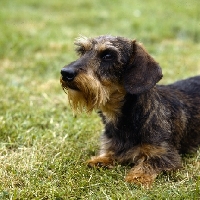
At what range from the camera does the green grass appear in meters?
4.27

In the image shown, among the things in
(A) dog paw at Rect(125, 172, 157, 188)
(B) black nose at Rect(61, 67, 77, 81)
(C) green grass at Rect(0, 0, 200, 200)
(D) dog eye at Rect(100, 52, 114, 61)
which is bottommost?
(A) dog paw at Rect(125, 172, 157, 188)

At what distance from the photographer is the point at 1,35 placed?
32.9 feet

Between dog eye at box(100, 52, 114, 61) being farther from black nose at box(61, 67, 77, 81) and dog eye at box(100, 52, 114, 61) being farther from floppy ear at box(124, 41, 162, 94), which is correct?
black nose at box(61, 67, 77, 81)

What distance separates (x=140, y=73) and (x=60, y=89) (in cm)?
322

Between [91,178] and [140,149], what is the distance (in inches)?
26.5

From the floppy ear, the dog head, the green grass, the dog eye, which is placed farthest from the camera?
the dog eye

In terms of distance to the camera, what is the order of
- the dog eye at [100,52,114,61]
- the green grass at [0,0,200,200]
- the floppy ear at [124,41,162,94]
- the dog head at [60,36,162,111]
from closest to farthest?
1. the green grass at [0,0,200,200]
2. the dog head at [60,36,162,111]
3. the floppy ear at [124,41,162,94]
4. the dog eye at [100,52,114,61]

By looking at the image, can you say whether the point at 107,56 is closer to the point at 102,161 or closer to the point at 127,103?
the point at 127,103

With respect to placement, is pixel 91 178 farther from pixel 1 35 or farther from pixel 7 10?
pixel 7 10

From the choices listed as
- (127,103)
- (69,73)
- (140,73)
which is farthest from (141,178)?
(69,73)

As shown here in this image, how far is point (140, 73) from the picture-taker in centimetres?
467

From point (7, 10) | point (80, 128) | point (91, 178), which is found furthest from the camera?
point (7, 10)

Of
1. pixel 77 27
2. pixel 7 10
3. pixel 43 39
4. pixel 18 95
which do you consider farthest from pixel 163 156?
pixel 7 10

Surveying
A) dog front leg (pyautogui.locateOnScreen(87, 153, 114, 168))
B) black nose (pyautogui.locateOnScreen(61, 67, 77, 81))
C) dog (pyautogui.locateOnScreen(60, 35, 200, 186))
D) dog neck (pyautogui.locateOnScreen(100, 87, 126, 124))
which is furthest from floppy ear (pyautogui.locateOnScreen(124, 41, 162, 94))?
dog front leg (pyautogui.locateOnScreen(87, 153, 114, 168))
